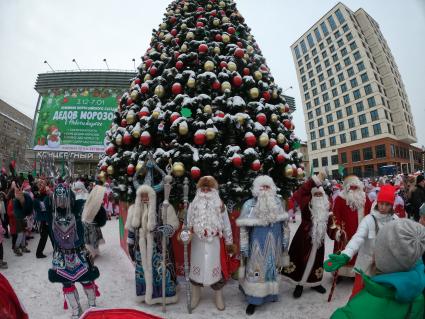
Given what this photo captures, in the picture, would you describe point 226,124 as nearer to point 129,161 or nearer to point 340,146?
point 129,161

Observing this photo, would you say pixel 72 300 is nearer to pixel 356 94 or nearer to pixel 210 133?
pixel 210 133

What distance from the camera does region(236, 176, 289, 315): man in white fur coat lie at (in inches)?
150

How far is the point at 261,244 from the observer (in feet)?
12.8

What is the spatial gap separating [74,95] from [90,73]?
3403 mm

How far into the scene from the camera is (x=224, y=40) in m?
5.43

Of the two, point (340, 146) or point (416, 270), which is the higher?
point (340, 146)

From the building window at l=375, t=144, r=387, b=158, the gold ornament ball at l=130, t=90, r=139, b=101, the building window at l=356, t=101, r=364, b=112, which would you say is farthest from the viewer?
the building window at l=356, t=101, r=364, b=112

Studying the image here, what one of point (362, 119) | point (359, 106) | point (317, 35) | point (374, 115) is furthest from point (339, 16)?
point (374, 115)

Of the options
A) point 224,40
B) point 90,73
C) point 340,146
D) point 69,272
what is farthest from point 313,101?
point 69,272

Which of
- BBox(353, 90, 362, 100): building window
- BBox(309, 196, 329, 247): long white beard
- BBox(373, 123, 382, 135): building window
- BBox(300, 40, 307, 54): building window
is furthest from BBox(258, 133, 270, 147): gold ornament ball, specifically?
BBox(300, 40, 307, 54): building window

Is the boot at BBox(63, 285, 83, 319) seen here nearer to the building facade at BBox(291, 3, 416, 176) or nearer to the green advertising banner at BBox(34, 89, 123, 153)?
the green advertising banner at BBox(34, 89, 123, 153)

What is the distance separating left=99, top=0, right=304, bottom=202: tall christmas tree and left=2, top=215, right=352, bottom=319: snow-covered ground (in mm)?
1631

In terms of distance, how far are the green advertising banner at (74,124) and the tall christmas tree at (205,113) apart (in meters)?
22.5

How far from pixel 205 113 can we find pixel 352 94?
4954cm
